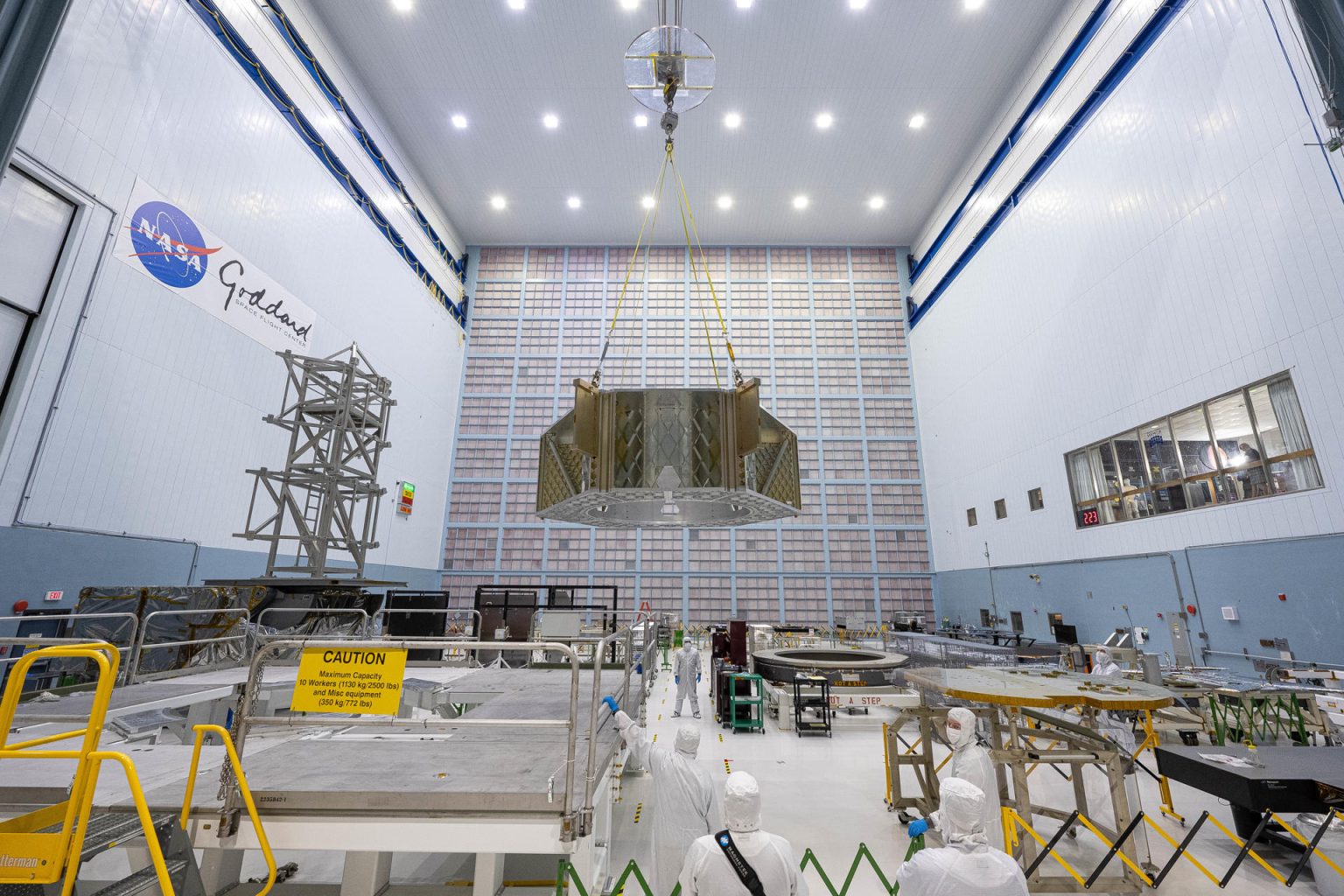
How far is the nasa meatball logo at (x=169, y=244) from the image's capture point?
10203 millimetres

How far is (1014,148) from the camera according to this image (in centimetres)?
1914

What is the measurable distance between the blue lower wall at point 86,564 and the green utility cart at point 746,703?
35.1 ft

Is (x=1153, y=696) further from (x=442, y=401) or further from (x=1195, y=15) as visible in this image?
(x=442, y=401)

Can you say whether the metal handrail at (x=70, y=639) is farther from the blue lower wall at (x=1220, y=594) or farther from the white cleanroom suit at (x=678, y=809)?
the blue lower wall at (x=1220, y=594)

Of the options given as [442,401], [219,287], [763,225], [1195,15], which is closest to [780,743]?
[219,287]

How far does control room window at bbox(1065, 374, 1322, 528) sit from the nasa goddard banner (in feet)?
66.3

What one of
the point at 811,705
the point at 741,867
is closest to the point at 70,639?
the point at 741,867

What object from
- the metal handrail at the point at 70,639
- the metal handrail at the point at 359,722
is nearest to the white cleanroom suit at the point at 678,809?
the metal handrail at the point at 359,722

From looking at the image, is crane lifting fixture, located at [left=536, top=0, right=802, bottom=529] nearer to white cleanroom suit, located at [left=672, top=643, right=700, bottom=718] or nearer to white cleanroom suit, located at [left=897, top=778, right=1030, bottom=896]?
white cleanroom suit, located at [left=897, top=778, right=1030, bottom=896]

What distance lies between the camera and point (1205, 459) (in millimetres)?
11555

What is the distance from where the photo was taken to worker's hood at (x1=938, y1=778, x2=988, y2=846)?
3004 mm

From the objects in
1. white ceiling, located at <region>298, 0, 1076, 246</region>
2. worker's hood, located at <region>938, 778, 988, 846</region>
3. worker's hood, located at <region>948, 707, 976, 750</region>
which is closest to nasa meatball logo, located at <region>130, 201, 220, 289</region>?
white ceiling, located at <region>298, 0, 1076, 246</region>

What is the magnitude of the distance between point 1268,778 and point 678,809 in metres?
4.53

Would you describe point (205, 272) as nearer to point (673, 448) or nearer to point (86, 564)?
point (86, 564)
